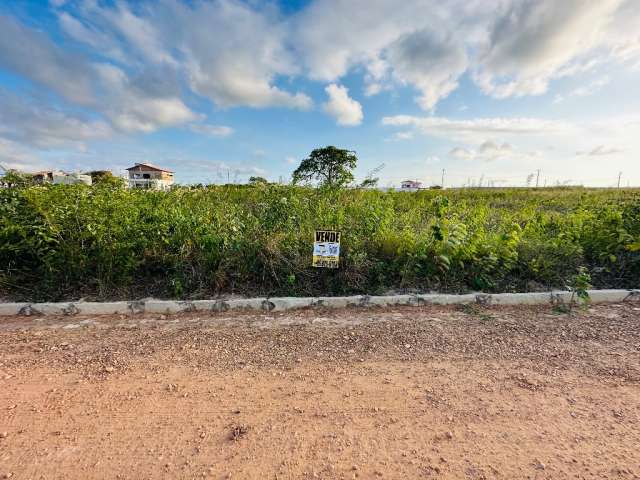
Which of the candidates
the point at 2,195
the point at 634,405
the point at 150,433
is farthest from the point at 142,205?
the point at 634,405

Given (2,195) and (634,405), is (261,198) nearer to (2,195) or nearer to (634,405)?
(2,195)

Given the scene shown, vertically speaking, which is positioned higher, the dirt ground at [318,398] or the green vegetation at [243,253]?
the green vegetation at [243,253]

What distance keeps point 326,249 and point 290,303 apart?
2.44 feet

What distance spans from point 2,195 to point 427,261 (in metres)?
Result: 5.18

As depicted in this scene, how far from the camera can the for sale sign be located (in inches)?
135

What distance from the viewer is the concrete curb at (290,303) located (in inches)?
122

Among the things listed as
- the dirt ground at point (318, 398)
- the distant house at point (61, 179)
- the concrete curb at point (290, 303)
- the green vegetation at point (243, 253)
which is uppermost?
the distant house at point (61, 179)

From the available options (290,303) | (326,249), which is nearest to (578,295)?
(326,249)

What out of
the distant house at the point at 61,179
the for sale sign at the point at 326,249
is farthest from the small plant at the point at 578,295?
the distant house at the point at 61,179

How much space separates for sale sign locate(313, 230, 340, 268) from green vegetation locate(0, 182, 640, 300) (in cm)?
21

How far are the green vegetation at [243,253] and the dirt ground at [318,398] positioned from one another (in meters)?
0.61

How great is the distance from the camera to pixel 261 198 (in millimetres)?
4926

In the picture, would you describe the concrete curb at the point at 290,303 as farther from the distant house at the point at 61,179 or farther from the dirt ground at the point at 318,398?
the distant house at the point at 61,179

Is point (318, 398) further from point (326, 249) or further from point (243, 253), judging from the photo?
point (243, 253)
